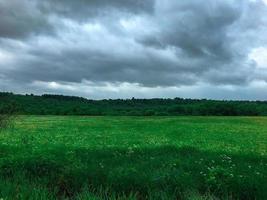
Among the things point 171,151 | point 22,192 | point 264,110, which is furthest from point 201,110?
point 22,192

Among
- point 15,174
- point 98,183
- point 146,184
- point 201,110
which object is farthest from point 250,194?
point 201,110

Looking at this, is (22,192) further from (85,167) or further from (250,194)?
(250,194)

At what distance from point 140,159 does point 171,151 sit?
121 inches

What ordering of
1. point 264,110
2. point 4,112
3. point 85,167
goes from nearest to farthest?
point 85,167 < point 4,112 < point 264,110

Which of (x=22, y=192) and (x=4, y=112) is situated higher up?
(x=4, y=112)

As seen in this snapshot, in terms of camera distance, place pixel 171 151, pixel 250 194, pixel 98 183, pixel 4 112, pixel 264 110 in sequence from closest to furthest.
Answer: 1. pixel 250 194
2. pixel 98 183
3. pixel 171 151
4. pixel 4 112
5. pixel 264 110

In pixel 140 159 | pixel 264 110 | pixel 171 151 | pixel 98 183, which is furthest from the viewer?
pixel 264 110

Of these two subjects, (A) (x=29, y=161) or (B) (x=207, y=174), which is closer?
(B) (x=207, y=174)

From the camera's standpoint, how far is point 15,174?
42.3 feet

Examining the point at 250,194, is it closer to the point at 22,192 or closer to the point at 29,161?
the point at 22,192

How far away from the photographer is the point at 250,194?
453 inches

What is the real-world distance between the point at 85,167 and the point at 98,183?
1.54 m

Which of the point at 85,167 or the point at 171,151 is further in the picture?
the point at 171,151

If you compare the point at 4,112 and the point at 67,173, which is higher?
the point at 4,112
